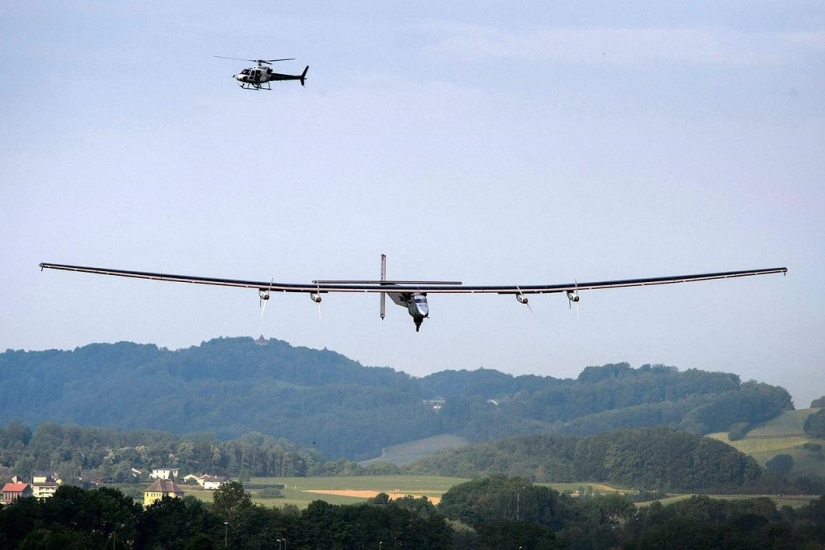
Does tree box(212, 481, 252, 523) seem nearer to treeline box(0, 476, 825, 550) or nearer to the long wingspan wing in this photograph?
treeline box(0, 476, 825, 550)

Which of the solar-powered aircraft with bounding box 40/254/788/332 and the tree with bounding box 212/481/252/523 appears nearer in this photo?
the solar-powered aircraft with bounding box 40/254/788/332

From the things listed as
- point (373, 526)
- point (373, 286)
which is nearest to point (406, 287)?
point (373, 286)

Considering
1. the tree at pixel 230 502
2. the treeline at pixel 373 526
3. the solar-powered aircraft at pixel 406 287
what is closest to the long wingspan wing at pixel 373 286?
the solar-powered aircraft at pixel 406 287

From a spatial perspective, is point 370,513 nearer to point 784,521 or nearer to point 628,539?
point 628,539

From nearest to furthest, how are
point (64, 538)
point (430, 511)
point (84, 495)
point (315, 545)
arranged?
1. point (64, 538)
2. point (84, 495)
3. point (315, 545)
4. point (430, 511)

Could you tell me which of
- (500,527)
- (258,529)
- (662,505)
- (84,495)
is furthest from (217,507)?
(662,505)

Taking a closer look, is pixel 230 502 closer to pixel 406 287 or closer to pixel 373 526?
pixel 373 526

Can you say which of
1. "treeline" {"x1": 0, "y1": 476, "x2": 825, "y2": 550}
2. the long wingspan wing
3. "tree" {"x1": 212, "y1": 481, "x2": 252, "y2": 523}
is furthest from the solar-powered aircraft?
"tree" {"x1": 212, "y1": 481, "x2": 252, "y2": 523}

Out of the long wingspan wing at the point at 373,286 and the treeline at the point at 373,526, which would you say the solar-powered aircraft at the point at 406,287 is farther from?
the treeline at the point at 373,526

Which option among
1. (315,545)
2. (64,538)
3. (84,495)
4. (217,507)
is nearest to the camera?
(64,538)
